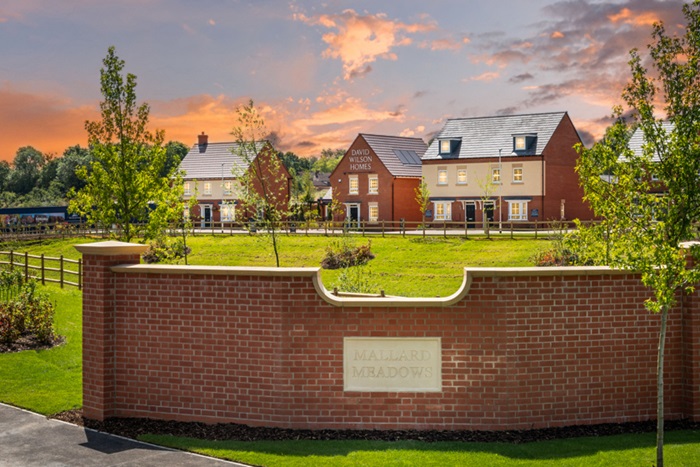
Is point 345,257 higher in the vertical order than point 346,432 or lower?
higher

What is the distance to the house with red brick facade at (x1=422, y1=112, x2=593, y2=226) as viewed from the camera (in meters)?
58.7

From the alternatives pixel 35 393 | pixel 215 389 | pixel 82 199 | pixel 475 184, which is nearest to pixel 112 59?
pixel 82 199

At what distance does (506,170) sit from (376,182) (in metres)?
12.3

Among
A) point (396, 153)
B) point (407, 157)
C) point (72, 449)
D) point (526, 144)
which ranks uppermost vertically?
point (396, 153)

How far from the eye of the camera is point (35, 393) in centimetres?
1395

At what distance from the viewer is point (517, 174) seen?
59.3 metres

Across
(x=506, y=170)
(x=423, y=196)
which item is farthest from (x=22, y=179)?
(x=506, y=170)

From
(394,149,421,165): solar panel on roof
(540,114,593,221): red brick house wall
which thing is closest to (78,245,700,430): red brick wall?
(540,114,593,221): red brick house wall

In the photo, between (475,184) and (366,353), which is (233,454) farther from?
(475,184)

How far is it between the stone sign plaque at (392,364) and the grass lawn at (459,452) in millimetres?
903

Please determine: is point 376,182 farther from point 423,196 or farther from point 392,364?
point 392,364

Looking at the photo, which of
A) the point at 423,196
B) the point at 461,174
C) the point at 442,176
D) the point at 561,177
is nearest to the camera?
the point at 561,177

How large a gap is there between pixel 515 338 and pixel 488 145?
51.8m

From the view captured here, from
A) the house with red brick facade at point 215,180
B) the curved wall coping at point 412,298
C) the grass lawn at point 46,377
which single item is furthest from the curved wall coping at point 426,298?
the house with red brick facade at point 215,180
